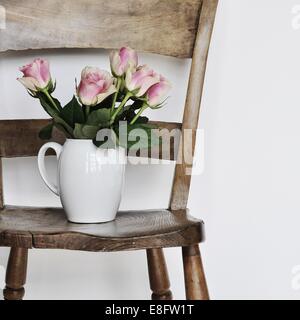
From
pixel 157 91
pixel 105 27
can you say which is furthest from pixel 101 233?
pixel 105 27

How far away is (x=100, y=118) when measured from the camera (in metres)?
0.84

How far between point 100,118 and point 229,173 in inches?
16.2

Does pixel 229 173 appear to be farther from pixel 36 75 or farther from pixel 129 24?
pixel 36 75

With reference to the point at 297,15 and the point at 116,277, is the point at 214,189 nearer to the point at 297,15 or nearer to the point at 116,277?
the point at 116,277

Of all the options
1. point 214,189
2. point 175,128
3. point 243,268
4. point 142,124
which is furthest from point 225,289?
point 142,124

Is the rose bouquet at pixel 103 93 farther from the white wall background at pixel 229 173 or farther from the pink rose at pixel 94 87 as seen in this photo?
the white wall background at pixel 229 173

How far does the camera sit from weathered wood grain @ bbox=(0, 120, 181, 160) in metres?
1.01

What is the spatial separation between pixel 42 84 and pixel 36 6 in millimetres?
243

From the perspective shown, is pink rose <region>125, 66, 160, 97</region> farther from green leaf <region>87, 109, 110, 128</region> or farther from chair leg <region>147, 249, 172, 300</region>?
chair leg <region>147, 249, 172, 300</region>

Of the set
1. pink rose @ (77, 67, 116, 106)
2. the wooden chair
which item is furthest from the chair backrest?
pink rose @ (77, 67, 116, 106)

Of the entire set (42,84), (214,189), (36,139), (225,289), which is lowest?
(225,289)

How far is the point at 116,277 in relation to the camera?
3.85ft

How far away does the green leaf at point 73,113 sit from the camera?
853mm
